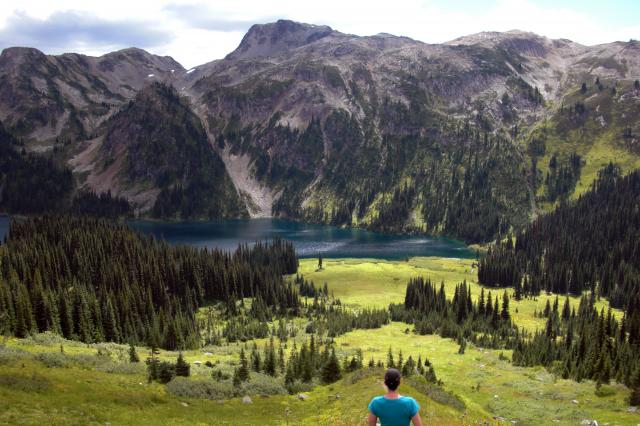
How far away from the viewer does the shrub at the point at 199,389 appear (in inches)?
1928

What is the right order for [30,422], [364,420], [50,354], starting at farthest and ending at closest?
[50,354]
[364,420]
[30,422]

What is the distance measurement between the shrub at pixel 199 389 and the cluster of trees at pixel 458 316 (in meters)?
80.2

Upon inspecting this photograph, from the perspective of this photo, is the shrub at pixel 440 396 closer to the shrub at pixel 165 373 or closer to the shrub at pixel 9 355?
the shrub at pixel 165 373

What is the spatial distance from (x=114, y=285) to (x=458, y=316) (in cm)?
10827

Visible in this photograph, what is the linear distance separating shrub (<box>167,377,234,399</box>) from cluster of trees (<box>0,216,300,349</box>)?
157ft

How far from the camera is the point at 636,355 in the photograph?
283 feet

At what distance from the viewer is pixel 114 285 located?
13925 centimetres

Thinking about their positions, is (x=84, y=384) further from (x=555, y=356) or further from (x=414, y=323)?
(x=414, y=323)

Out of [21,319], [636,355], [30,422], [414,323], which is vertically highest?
[30,422]

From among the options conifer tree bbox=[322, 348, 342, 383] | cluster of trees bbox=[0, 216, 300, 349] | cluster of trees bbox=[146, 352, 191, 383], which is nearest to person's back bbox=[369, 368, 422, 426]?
cluster of trees bbox=[146, 352, 191, 383]

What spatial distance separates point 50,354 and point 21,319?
114 ft

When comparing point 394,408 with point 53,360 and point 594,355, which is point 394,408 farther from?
point 594,355

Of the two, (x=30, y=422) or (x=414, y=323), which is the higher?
(x=30, y=422)

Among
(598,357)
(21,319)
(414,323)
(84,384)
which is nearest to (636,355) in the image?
(598,357)
